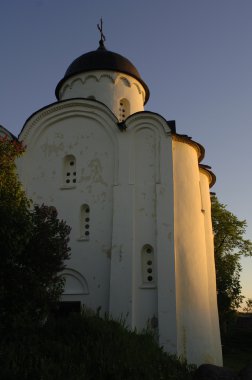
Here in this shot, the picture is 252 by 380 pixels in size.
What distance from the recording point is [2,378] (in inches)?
240

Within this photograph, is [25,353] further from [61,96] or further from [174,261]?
[61,96]

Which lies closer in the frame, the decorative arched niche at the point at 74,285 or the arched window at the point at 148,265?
the arched window at the point at 148,265

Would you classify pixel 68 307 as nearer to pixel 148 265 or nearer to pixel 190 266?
pixel 148 265

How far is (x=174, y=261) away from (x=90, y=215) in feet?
9.71

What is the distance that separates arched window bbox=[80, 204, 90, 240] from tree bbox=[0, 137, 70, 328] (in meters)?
4.34

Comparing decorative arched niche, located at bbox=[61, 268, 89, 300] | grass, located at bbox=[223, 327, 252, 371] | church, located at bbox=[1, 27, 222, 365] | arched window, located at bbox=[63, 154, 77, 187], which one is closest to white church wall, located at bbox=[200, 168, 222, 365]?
church, located at bbox=[1, 27, 222, 365]

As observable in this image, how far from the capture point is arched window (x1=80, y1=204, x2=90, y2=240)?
1241cm

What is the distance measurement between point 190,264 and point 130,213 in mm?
2327

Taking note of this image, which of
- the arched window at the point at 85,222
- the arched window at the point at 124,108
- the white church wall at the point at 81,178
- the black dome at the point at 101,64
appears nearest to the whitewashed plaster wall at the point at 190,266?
the white church wall at the point at 81,178

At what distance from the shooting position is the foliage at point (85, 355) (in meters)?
6.38

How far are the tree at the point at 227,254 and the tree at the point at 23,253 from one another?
602 inches

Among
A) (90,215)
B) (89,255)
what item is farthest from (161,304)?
(90,215)

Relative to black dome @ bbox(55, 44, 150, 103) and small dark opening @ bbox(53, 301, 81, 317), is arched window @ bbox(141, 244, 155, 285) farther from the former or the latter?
black dome @ bbox(55, 44, 150, 103)

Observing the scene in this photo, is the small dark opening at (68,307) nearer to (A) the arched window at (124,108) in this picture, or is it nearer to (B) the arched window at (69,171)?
(B) the arched window at (69,171)
